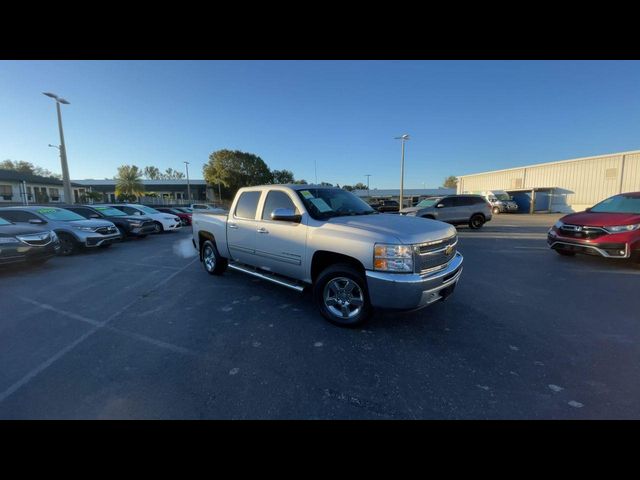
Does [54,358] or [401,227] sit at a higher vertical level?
[401,227]

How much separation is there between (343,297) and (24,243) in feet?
26.6

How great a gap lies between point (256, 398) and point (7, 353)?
3.08 meters

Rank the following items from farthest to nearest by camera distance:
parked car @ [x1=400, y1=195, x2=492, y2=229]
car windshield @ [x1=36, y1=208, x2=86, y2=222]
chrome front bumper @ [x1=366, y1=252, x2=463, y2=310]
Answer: parked car @ [x1=400, y1=195, x2=492, y2=229]
car windshield @ [x1=36, y1=208, x2=86, y2=222]
chrome front bumper @ [x1=366, y1=252, x2=463, y2=310]

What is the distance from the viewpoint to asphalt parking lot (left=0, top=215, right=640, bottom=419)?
6.86 ft

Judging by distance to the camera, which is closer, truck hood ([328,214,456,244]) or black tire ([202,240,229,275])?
truck hood ([328,214,456,244])

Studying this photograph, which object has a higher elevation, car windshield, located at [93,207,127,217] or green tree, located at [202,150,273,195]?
green tree, located at [202,150,273,195]

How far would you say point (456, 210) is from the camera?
13719 millimetres

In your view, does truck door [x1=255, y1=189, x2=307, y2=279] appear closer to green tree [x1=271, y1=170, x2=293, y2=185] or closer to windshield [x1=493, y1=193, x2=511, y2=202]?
windshield [x1=493, y1=193, x2=511, y2=202]

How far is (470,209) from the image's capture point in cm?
1383

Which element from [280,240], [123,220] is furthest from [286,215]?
[123,220]

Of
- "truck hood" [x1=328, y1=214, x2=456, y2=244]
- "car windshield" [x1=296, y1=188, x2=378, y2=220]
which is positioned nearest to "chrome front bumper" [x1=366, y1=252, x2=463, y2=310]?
"truck hood" [x1=328, y1=214, x2=456, y2=244]

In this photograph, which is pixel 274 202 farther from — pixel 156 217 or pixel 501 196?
pixel 501 196

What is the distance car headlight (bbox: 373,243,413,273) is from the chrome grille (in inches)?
4.2
